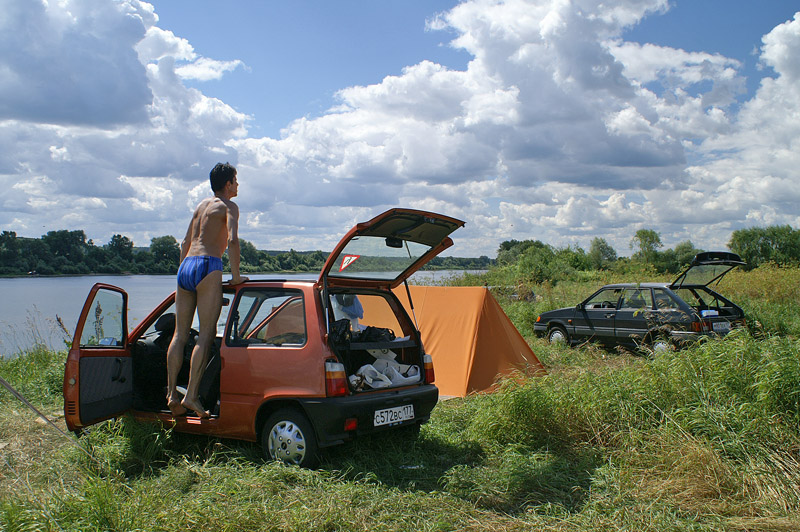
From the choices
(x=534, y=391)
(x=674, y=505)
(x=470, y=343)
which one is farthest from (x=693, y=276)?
(x=674, y=505)

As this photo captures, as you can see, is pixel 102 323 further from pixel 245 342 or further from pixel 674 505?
pixel 674 505

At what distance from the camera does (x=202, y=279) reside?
4.77 m

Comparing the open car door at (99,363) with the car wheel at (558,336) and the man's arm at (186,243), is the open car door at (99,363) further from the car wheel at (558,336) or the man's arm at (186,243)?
the car wheel at (558,336)

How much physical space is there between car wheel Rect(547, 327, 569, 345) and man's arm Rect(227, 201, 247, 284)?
28.0 ft

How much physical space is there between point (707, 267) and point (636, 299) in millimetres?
1381

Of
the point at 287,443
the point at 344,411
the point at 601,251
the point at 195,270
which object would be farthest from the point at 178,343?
the point at 601,251

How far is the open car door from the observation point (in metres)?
4.55

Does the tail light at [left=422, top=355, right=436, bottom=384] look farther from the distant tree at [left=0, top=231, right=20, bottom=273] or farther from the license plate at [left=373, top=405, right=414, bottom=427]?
the distant tree at [left=0, top=231, right=20, bottom=273]

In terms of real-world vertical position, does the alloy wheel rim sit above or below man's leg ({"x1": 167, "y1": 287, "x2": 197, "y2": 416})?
below

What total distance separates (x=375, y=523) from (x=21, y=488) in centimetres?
280

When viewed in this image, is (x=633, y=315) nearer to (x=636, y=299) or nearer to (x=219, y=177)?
(x=636, y=299)

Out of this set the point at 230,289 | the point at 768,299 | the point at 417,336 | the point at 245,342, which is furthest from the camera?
the point at 768,299

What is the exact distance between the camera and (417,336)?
5.44 m

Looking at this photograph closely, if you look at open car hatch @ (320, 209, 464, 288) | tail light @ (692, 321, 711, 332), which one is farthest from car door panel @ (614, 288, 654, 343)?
open car hatch @ (320, 209, 464, 288)
